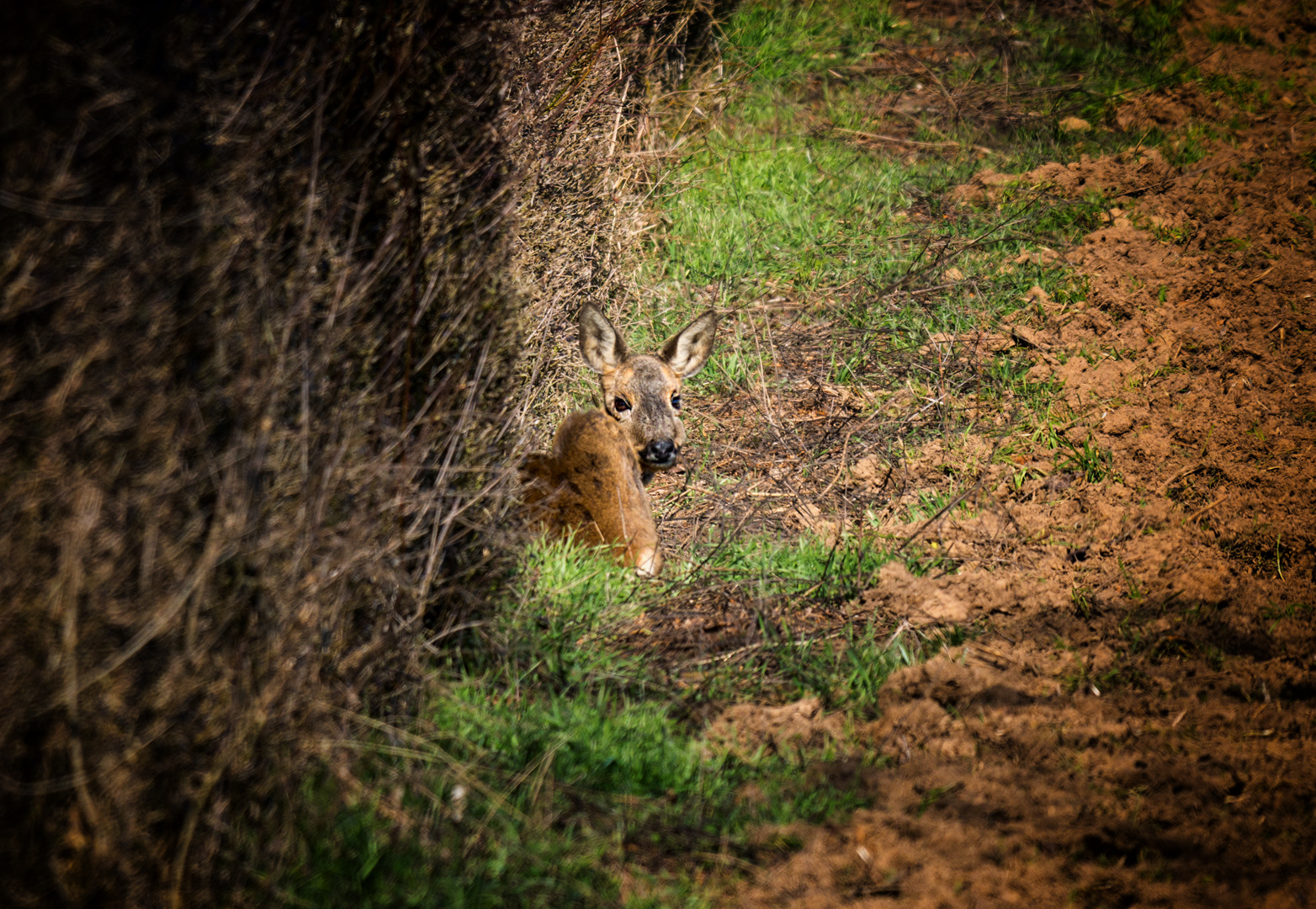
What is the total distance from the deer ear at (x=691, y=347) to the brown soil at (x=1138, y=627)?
47.9 inches

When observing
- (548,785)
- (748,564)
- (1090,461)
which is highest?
(548,785)

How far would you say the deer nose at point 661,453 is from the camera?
18.3 feet

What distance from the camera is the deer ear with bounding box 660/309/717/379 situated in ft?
20.0

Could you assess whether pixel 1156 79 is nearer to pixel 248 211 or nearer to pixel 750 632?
pixel 750 632

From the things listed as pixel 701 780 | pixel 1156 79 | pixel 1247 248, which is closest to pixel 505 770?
pixel 701 780

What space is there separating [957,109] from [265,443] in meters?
8.74

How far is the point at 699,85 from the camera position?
9.12 metres

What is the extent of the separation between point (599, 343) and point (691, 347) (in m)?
0.64

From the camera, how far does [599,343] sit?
6.00 metres

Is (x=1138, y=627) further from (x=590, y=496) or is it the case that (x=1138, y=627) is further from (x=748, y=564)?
(x=590, y=496)

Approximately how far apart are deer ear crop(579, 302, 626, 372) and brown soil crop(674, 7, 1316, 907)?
1671mm

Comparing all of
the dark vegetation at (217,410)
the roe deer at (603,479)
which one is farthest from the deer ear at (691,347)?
the dark vegetation at (217,410)

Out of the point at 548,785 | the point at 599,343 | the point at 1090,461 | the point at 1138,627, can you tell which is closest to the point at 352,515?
the point at 548,785

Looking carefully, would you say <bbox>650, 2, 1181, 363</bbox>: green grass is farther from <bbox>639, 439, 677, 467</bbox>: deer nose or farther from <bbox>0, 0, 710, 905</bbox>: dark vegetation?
<bbox>0, 0, 710, 905</bbox>: dark vegetation
